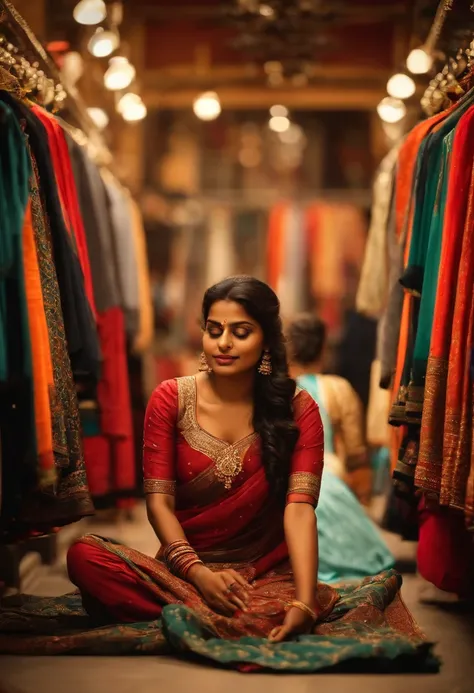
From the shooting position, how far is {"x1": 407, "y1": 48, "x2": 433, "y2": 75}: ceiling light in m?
4.32

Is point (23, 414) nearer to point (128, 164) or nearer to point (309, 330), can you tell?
point (309, 330)

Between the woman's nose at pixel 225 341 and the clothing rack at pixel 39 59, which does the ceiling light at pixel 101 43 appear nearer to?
the clothing rack at pixel 39 59

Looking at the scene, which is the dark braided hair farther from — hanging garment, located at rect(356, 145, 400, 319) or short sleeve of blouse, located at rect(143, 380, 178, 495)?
hanging garment, located at rect(356, 145, 400, 319)

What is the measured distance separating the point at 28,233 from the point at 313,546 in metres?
1.21

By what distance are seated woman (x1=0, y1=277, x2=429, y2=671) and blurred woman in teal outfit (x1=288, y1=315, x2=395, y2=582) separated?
73cm

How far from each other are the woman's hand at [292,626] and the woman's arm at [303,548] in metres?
0.05

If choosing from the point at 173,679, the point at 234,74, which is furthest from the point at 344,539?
the point at 234,74

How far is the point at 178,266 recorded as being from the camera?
A: 7.73 m

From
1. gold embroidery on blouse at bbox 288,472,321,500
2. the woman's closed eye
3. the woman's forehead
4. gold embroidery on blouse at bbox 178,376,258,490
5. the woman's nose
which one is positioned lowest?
gold embroidery on blouse at bbox 288,472,321,500

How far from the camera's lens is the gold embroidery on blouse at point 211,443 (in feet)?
9.56

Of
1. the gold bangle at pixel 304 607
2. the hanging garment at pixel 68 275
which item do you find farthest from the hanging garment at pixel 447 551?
the hanging garment at pixel 68 275

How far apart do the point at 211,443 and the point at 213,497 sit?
165 mm

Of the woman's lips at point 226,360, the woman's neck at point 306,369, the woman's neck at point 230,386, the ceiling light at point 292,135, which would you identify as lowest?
the woman's neck at point 230,386

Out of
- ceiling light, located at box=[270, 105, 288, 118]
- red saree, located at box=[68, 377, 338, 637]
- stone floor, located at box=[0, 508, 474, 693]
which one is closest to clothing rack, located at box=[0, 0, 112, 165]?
red saree, located at box=[68, 377, 338, 637]
